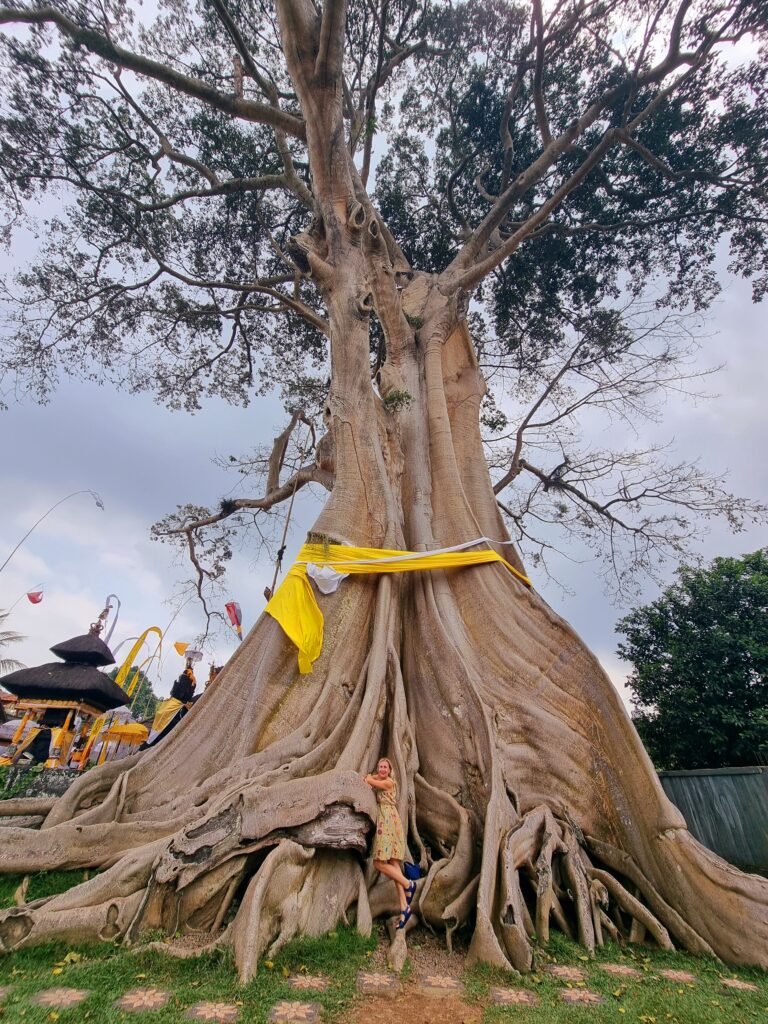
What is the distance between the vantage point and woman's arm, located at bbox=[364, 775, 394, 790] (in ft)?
10.5

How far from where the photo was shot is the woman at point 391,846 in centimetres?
292

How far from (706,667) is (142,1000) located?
772 cm

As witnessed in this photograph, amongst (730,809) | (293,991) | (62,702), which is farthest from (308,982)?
(62,702)

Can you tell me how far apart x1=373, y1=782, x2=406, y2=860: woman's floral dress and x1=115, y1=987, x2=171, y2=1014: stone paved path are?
1244 mm

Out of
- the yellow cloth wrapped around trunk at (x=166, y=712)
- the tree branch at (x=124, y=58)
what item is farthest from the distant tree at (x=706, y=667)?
the tree branch at (x=124, y=58)

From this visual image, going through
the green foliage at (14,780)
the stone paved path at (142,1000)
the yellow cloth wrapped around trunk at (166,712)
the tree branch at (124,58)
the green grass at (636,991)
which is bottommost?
the green grass at (636,991)

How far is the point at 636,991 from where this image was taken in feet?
8.04

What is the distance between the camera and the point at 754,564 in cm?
805

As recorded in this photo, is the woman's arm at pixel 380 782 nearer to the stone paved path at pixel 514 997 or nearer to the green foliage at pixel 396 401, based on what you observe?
the stone paved path at pixel 514 997

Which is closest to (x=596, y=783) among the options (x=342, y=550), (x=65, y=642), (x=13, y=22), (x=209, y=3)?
(x=342, y=550)

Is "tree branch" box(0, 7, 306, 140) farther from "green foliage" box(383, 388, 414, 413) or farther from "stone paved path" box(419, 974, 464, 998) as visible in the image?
"stone paved path" box(419, 974, 464, 998)

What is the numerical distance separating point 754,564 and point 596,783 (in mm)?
6082

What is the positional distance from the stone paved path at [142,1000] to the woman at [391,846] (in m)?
1.24

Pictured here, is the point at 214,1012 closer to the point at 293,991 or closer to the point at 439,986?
the point at 293,991
